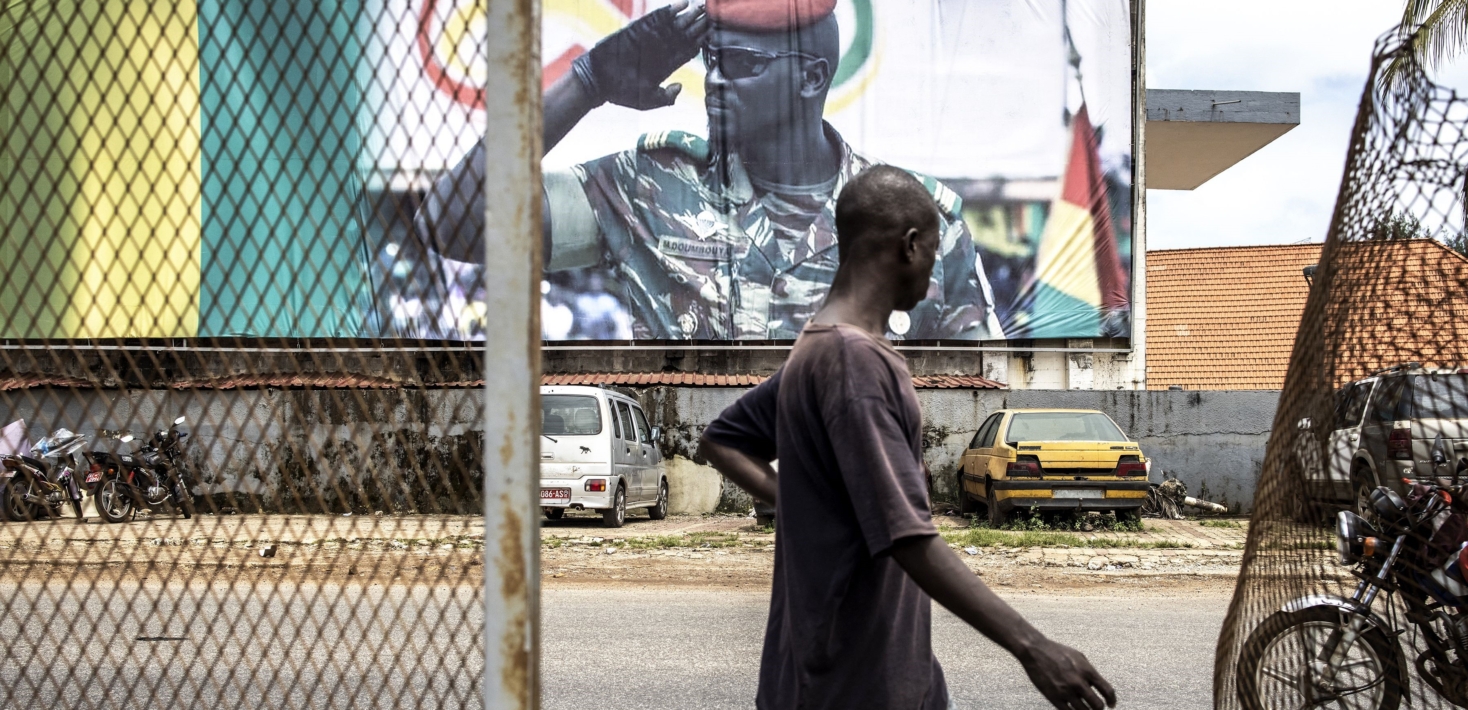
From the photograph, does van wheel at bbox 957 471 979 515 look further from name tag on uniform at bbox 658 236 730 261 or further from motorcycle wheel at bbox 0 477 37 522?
motorcycle wheel at bbox 0 477 37 522

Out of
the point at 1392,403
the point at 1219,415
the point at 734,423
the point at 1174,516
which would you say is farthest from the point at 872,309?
the point at 1219,415

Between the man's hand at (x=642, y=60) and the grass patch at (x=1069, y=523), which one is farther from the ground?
the man's hand at (x=642, y=60)

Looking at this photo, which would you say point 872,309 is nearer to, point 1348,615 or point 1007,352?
point 1348,615

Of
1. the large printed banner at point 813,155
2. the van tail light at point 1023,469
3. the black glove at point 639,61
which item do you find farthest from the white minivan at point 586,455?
the black glove at point 639,61

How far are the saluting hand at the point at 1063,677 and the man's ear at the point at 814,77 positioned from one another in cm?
1785

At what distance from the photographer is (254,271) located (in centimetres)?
218

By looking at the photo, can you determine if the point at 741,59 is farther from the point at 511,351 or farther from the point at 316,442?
the point at 511,351

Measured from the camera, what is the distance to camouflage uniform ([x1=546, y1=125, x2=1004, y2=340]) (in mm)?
18656

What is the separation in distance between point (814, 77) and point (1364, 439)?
16.7 metres

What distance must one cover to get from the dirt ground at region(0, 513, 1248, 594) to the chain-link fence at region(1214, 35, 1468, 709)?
2042 mm

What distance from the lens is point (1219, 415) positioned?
16078 mm

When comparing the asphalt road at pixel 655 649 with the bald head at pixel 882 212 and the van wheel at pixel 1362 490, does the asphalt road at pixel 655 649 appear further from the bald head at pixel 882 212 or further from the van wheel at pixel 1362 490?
Result: the bald head at pixel 882 212

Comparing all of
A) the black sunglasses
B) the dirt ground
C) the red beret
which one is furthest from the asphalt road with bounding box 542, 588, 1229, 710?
the red beret

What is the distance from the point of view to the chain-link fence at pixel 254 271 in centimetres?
214
